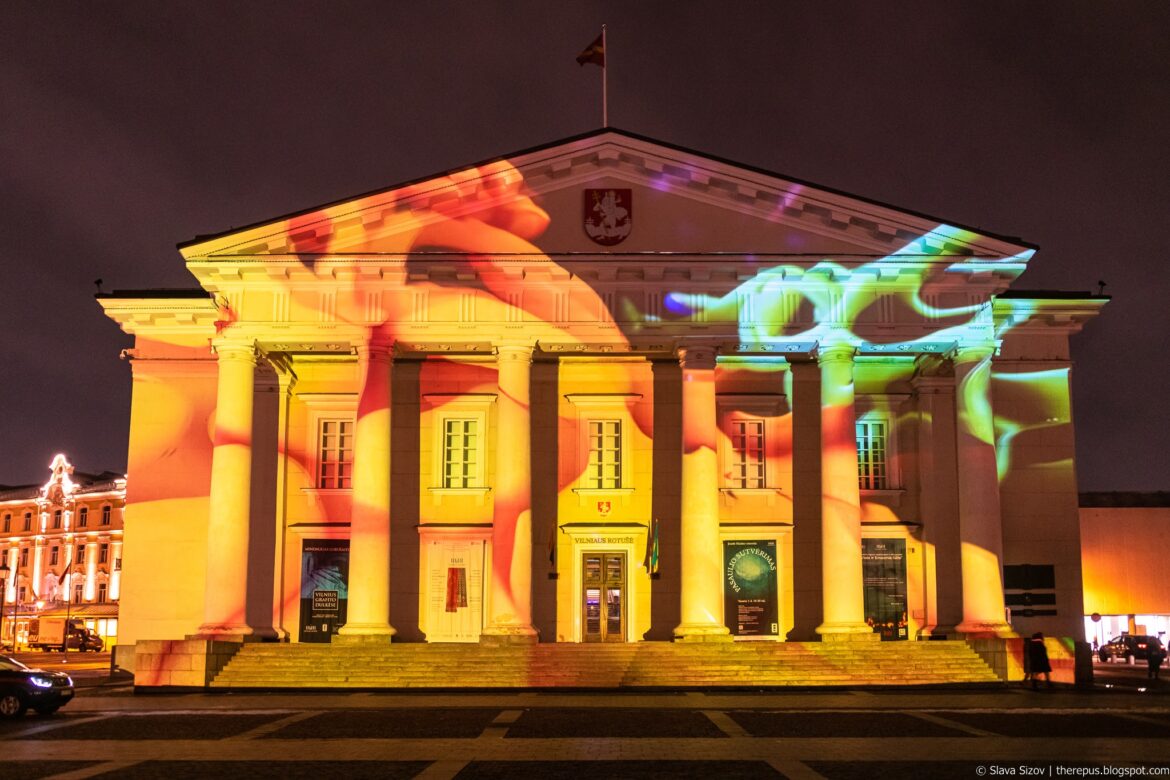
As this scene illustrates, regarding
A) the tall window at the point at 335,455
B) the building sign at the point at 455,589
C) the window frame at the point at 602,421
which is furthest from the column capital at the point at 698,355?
the tall window at the point at 335,455

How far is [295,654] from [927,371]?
20078mm

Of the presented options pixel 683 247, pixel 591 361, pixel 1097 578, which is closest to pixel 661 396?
pixel 591 361

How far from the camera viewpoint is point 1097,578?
50094 mm

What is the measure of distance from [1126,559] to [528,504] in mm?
28816

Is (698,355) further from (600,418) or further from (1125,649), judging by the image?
(1125,649)

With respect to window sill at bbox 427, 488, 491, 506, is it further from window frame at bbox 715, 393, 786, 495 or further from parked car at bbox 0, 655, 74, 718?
parked car at bbox 0, 655, 74, 718

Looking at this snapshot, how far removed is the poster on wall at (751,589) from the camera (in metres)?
37.0

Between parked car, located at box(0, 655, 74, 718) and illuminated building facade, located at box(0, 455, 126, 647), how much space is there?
8524 centimetres

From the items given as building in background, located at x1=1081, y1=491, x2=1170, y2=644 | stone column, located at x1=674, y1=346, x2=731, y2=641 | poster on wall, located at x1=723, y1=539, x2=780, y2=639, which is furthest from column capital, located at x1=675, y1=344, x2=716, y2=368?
building in background, located at x1=1081, y1=491, x2=1170, y2=644

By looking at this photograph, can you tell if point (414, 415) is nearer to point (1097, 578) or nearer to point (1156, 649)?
point (1156, 649)

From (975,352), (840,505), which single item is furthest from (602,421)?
(975,352)

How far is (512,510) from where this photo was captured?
33.0 meters

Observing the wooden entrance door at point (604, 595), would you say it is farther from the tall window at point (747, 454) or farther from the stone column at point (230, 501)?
the stone column at point (230, 501)

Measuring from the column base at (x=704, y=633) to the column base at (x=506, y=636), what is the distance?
3981 mm
